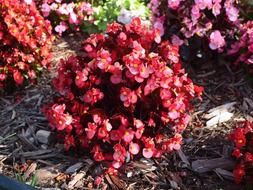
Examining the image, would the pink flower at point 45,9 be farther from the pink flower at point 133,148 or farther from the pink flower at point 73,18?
the pink flower at point 133,148

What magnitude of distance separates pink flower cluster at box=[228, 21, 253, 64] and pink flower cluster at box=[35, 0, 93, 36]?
1432mm

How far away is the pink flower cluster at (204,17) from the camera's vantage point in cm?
388

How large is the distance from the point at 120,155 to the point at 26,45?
1256 millimetres

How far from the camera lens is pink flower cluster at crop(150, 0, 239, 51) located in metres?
3.88

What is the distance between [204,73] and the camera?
4.07 meters

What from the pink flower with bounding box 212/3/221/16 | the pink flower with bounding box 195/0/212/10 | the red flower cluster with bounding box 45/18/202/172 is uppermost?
the pink flower with bounding box 195/0/212/10

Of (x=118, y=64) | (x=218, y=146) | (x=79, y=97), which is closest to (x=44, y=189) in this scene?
(x=79, y=97)

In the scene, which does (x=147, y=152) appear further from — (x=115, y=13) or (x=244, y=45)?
(x=115, y=13)

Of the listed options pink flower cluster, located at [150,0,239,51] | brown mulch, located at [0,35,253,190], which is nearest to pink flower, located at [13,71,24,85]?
brown mulch, located at [0,35,253,190]

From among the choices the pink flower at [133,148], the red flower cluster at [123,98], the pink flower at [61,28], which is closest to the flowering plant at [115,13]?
the pink flower at [61,28]

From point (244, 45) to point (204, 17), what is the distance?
1.19 feet

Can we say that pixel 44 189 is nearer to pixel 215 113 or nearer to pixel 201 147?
pixel 201 147

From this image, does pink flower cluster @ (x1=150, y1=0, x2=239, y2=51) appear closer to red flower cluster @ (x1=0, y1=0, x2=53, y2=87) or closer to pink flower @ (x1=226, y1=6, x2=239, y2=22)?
pink flower @ (x1=226, y1=6, x2=239, y2=22)

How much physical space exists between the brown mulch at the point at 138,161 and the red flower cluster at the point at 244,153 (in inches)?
5.3
